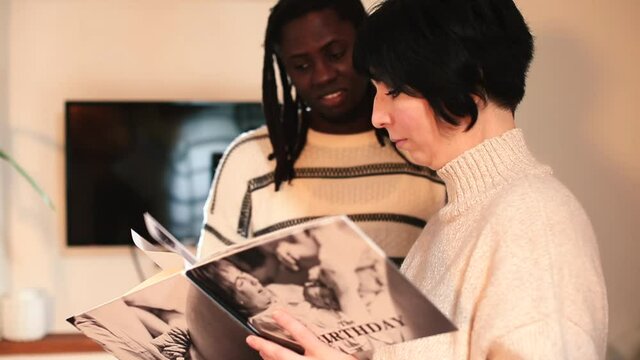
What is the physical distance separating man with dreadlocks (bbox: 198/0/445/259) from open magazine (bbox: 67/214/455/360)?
39 centimetres

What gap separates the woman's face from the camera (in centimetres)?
78

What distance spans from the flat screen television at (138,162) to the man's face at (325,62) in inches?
42.6

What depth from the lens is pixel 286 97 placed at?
131 cm

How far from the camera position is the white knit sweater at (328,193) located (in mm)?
1211

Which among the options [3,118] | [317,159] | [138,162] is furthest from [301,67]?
[3,118]

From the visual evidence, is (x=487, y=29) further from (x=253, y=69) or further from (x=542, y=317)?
(x=253, y=69)

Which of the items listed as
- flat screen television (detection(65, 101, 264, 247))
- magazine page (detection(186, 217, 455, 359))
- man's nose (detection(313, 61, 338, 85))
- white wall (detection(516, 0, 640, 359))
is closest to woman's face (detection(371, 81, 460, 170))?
magazine page (detection(186, 217, 455, 359))

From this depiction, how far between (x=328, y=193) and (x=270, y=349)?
0.50 meters

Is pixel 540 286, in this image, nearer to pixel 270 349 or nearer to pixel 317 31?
pixel 270 349

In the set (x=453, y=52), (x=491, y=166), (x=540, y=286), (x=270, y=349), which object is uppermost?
(x=453, y=52)

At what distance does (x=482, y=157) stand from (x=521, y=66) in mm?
109

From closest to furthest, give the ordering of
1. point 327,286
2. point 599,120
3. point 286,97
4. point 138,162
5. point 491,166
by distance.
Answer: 1. point 327,286
2. point 491,166
3. point 286,97
4. point 599,120
5. point 138,162

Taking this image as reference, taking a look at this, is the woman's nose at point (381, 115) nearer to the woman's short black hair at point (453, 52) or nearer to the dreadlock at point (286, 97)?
the woman's short black hair at point (453, 52)

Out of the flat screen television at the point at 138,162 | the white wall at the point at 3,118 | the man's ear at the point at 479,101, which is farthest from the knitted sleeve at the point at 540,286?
the white wall at the point at 3,118
